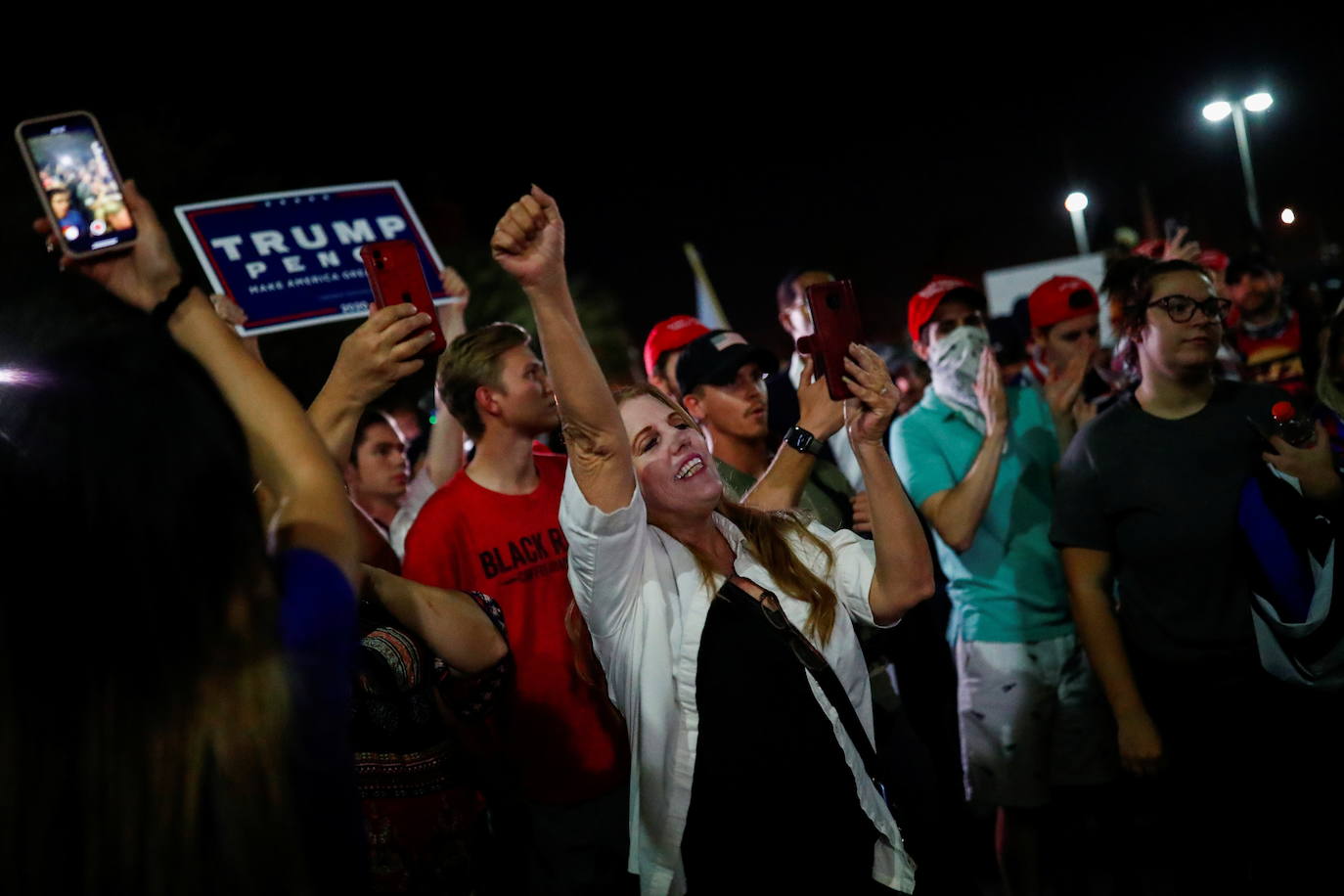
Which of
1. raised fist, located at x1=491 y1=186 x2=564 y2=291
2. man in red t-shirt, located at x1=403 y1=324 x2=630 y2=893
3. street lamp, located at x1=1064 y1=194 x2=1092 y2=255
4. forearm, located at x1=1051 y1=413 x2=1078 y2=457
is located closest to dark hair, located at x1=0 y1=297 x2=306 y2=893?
raised fist, located at x1=491 y1=186 x2=564 y2=291

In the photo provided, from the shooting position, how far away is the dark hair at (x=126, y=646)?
1.30m

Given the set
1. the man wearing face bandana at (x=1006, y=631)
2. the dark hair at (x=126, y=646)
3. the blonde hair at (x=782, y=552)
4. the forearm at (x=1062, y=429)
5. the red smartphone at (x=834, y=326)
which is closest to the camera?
the dark hair at (x=126, y=646)

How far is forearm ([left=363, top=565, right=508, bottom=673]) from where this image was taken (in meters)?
2.49

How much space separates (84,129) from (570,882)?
8.39 ft

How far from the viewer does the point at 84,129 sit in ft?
6.40

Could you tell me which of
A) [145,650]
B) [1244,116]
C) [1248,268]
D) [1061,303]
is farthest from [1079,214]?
[145,650]

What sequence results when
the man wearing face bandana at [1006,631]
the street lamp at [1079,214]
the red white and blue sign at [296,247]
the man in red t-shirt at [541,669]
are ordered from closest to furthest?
1. the man in red t-shirt at [541,669]
2. the man wearing face bandana at [1006,631]
3. the red white and blue sign at [296,247]
4. the street lamp at [1079,214]

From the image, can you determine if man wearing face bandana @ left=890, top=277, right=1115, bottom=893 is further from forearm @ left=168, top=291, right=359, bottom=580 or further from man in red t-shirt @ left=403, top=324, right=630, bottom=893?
forearm @ left=168, top=291, right=359, bottom=580

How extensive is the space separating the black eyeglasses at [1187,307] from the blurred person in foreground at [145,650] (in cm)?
325

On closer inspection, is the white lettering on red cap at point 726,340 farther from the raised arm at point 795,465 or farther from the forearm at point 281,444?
the forearm at point 281,444

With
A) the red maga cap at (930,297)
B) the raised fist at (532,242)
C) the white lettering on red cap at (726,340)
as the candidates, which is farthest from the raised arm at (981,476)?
the raised fist at (532,242)

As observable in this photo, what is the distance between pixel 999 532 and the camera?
438 centimetres

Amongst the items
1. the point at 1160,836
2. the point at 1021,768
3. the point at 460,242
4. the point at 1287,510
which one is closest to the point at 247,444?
the point at 1287,510

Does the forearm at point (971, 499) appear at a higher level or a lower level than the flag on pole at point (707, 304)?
lower
